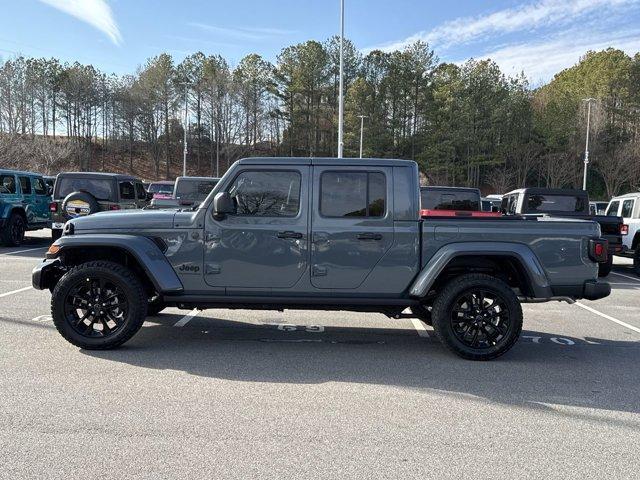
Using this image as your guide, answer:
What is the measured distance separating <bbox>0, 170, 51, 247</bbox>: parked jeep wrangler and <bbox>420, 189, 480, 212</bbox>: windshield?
35.5ft

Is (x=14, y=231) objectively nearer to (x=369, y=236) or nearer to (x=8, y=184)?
(x=8, y=184)

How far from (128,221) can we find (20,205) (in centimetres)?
1112

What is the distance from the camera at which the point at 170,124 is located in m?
65.9

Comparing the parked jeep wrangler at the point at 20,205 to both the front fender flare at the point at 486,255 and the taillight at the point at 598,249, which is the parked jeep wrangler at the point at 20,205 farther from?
the taillight at the point at 598,249

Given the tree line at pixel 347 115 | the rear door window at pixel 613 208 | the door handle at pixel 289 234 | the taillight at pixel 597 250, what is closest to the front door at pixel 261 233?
the door handle at pixel 289 234

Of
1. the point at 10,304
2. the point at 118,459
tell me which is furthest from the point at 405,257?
the point at 10,304

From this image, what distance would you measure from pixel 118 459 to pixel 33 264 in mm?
9857

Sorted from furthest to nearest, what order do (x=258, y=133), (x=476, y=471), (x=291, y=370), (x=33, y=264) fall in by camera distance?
(x=258, y=133) → (x=33, y=264) → (x=291, y=370) → (x=476, y=471)

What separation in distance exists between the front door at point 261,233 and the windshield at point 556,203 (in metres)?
8.87

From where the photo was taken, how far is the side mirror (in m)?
5.33

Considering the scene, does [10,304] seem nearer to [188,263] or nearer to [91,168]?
[188,263]

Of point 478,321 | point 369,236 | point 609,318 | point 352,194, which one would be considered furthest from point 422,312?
point 609,318

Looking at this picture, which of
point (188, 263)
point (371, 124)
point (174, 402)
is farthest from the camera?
point (371, 124)

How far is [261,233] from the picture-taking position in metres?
5.49
